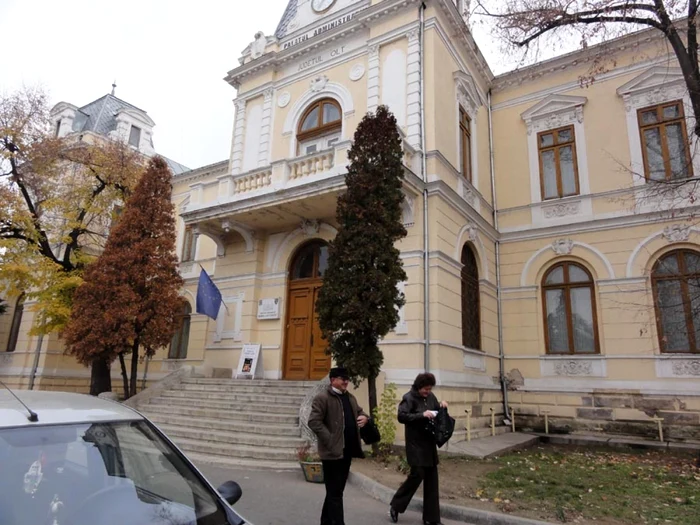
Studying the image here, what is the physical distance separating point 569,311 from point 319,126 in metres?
9.40

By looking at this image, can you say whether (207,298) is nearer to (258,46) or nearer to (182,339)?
(182,339)

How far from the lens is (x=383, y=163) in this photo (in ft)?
33.2

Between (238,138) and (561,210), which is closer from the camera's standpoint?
(561,210)

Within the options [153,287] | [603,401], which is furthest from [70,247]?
[603,401]

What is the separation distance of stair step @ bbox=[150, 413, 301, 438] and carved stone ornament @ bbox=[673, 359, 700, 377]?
9.88 metres

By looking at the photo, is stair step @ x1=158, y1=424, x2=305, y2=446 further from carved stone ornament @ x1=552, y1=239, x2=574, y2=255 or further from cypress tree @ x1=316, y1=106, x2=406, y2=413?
carved stone ornament @ x1=552, y1=239, x2=574, y2=255

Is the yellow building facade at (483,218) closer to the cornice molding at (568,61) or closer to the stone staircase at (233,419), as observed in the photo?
the cornice molding at (568,61)

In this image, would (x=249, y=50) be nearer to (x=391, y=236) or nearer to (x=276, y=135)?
(x=276, y=135)

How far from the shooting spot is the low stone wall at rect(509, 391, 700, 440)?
40.4 ft

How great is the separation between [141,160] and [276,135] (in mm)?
6529

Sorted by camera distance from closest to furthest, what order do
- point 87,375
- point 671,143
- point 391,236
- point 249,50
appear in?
1. point 391,236
2. point 671,143
3. point 249,50
4. point 87,375

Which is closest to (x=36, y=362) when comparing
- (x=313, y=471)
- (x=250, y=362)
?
(x=250, y=362)

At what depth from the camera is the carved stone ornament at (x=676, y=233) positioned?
13.2 meters

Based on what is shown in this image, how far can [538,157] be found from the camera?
633 inches
